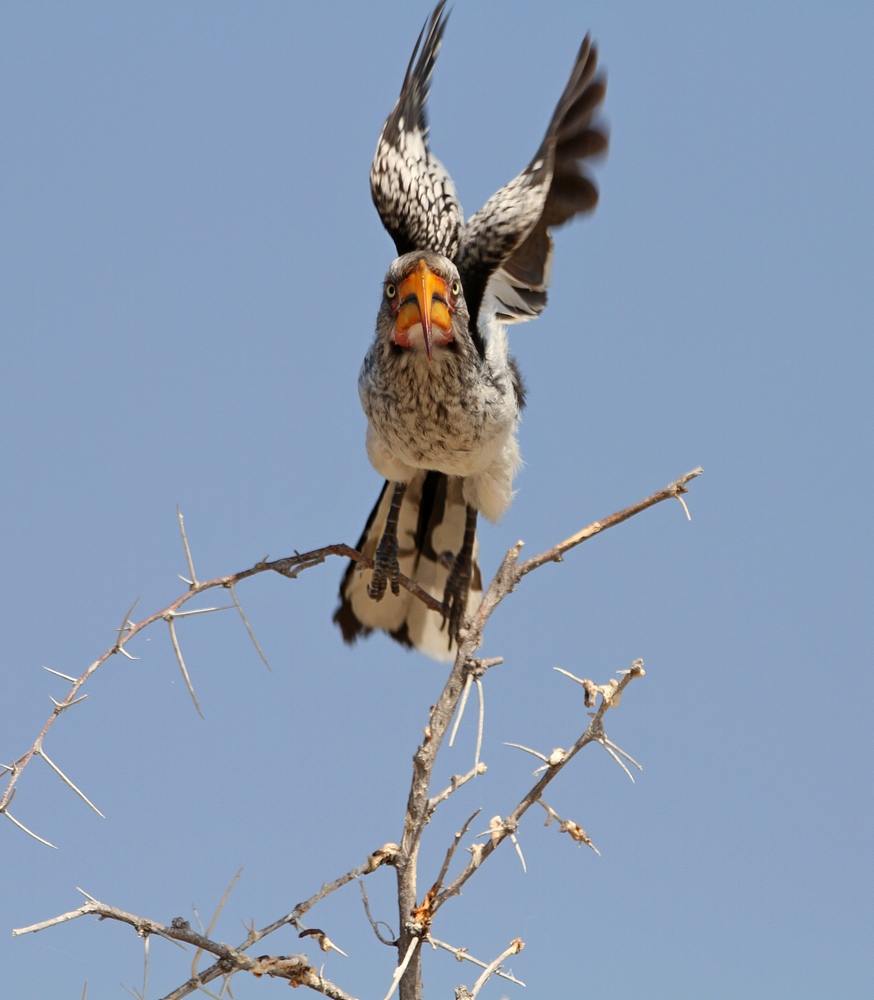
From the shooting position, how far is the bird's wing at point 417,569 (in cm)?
468

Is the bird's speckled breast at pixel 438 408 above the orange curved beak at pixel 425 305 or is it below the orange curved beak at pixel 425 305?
below

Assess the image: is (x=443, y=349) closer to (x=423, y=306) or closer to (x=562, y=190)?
(x=423, y=306)

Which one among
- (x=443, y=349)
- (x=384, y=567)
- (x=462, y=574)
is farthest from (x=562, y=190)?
(x=384, y=567)

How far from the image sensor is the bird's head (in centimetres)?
395

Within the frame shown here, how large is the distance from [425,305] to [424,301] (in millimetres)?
17

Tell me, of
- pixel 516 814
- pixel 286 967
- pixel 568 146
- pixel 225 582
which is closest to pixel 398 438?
pixel 225 582

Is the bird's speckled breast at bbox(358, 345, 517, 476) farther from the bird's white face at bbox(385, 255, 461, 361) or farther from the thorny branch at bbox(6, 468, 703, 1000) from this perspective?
the thorny branch at bbox(6, 468, 703, 1000)

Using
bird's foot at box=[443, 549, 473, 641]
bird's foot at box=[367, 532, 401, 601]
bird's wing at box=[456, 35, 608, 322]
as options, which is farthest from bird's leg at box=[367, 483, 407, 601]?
bird's wing at box=[456, 35, 608, 322]

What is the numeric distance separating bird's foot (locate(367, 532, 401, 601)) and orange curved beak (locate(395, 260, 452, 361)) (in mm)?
972

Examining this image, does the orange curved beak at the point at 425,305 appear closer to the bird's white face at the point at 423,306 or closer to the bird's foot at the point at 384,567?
the bird's white face at the point at 423,306

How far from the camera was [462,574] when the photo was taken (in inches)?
189

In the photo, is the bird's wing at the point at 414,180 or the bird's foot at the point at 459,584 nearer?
the bird's wing at the point at 414,180

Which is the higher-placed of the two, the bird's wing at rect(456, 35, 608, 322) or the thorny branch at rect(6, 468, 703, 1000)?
the bird's wing at rect(456, 35, 608, 322)

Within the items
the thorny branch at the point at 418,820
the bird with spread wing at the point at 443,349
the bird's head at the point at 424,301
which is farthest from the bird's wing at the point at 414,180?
the thorny branch at the point at 418,820
